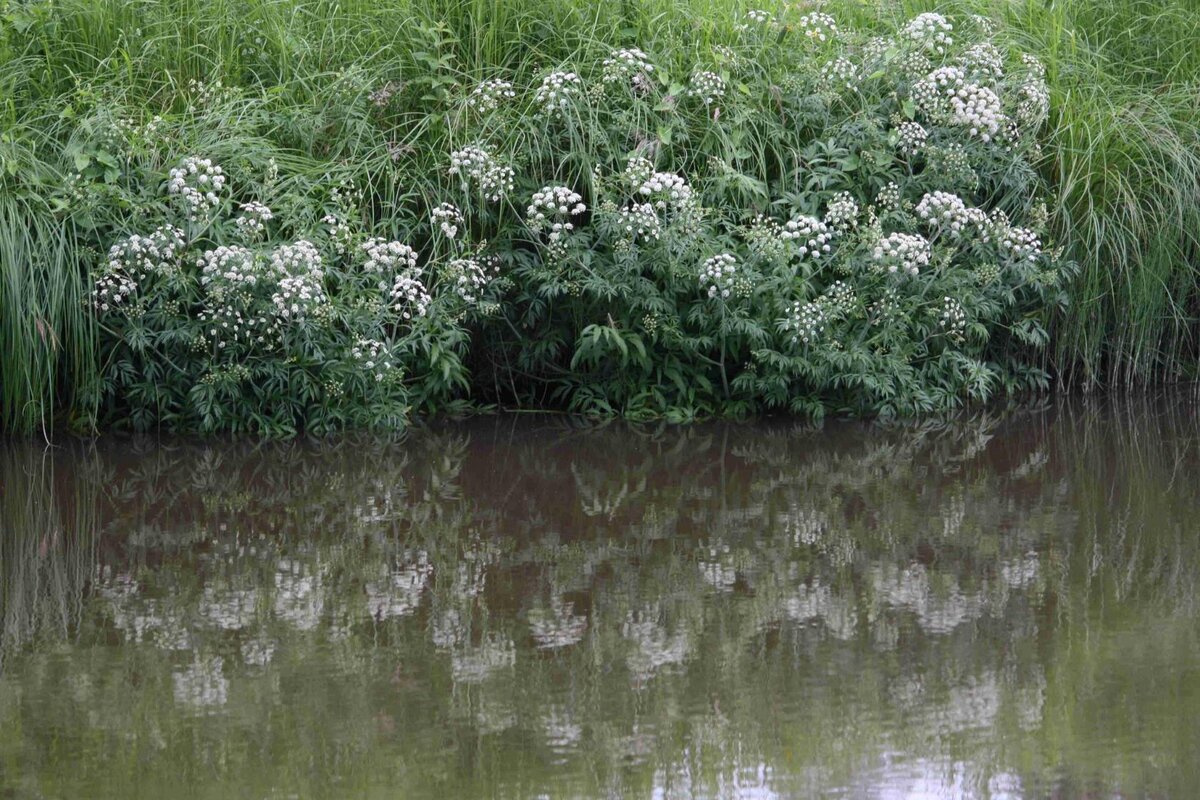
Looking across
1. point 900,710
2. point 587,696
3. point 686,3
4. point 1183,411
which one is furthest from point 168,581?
point 1183,411

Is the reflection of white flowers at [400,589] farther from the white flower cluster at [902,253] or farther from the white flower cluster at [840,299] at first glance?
the white flower cluster at [902,253]

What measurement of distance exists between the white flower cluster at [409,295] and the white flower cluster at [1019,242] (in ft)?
9.37

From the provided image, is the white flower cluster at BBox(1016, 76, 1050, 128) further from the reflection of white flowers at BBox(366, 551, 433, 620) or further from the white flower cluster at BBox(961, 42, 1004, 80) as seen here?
the reflection of white flowers at BBox(366, 551, 433, 620)

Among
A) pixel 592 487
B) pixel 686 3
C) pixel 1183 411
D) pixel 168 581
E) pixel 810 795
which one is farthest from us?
pixel 686 3

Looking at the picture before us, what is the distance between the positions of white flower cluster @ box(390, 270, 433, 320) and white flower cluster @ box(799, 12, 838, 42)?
2.62 metres

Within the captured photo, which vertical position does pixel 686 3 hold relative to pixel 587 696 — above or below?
above

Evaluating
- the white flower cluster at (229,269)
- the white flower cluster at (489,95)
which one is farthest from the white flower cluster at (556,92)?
the white flower cluster at (229,269)

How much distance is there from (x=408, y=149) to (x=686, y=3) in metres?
1.86

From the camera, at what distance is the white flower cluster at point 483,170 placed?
7164 millimetres

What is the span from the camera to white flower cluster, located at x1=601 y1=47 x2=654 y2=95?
7547 mm

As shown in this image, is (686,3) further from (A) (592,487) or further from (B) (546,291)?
(A) (592,487)

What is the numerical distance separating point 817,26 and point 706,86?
3.02 ft

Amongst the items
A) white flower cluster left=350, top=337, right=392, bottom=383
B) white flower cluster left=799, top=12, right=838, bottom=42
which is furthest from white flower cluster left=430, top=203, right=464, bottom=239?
white flower cluster left=799, top=12, right=838, bottom=42

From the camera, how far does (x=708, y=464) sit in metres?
6.55
